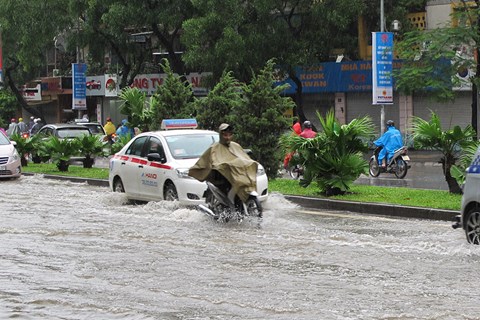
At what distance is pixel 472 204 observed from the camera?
12977 mm

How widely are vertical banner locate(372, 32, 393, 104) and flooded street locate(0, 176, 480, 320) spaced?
1798 cm

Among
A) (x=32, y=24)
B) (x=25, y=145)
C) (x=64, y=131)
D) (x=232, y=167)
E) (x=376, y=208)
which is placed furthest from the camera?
(x=32, y=24)

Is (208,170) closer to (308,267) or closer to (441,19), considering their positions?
(308,267)

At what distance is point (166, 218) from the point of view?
17719mm

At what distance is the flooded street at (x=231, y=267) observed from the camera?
30.6 feet

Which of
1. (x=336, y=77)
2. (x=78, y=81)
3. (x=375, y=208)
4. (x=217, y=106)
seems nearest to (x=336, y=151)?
(x=375, y=208)

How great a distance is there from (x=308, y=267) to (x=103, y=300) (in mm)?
2872

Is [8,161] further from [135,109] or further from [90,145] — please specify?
[90,145]

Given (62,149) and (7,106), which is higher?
(7,106)

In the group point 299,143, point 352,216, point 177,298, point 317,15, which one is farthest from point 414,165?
point 177,298

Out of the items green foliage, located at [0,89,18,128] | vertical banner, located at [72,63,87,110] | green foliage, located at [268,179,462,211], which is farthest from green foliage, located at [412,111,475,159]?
green foliage, located at [0,89,18,128]

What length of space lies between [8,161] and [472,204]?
1821cm

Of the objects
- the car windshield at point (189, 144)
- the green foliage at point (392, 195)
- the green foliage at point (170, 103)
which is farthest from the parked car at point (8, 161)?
the car windshield at point (189, 144)

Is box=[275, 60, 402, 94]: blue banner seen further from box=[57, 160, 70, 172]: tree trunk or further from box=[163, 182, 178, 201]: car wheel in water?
box=[163, 182, 178, 201]: car wheel in water
